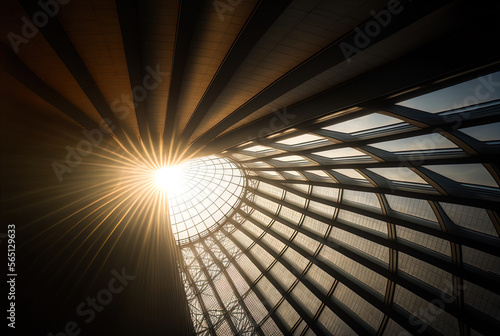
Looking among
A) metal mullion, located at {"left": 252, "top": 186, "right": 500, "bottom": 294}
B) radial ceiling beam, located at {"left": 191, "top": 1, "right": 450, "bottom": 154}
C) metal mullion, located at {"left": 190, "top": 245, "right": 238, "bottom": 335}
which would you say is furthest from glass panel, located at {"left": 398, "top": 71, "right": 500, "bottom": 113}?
metal mullion, located at {"left": 190, "top": 245, "right": 238, "bottom": 335}

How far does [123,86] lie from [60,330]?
25.5 ft

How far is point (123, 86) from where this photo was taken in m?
7.43

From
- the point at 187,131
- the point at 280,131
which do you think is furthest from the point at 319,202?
the point at 187,131

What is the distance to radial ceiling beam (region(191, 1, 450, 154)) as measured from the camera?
398 cm

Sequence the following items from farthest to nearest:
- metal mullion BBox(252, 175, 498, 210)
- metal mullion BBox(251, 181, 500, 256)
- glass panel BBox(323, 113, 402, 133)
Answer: metal mullion BBox(251, 181, 500, 256) < metal mullion BBox(252, 175, 498, 210) < glass panel BBox(323, 113, 402, 133)

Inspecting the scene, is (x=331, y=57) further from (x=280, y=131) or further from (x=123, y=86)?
(x=123, y=86)

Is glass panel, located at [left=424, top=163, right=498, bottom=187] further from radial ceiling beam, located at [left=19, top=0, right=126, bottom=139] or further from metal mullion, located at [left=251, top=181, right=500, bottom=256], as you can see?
radial ceiling beam, located at [left=19, top=0, right=126, bottom=139]

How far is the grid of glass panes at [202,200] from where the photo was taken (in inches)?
1119

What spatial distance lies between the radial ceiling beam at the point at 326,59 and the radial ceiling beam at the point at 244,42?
58.3 inches
